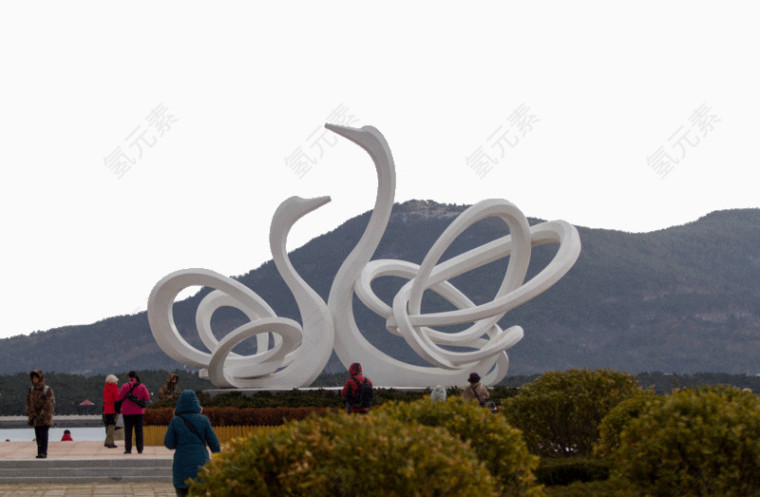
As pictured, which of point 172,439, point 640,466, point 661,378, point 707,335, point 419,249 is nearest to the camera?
point 640,466

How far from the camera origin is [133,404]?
559 inches

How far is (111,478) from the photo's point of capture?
1265 centimetres

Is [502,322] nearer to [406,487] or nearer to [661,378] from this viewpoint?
[661,378]

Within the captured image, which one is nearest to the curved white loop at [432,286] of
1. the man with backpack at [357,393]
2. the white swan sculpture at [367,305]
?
the white swan sculpture at [367,305]

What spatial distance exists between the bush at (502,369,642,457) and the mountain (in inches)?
3107

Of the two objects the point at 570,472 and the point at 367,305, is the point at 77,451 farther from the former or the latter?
the point at 367,305

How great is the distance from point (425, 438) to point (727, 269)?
356ft

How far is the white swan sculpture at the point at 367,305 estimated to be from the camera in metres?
22.2

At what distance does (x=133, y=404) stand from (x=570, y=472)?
21.4ft

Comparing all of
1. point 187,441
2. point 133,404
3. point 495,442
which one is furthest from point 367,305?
point 495,442

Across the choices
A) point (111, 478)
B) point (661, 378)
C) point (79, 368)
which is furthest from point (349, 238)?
point (111, 478)

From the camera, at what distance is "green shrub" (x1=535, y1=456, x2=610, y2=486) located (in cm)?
1030

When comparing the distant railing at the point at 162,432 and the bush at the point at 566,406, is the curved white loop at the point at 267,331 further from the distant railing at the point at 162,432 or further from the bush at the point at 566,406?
the bush at the point at 566,406

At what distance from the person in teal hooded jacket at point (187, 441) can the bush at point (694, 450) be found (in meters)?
3.24
